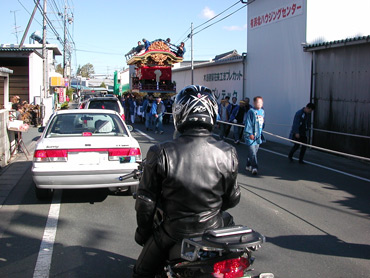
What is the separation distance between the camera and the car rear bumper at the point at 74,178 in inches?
243

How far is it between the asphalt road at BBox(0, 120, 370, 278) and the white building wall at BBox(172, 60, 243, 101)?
39.5 feet

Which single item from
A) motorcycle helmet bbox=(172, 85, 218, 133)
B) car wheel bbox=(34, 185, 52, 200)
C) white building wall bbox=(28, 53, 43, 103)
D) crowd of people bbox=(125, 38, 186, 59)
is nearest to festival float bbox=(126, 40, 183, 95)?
crowd of people bbox=(125, 38, 186, 59)

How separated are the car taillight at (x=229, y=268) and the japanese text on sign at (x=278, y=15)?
14264mm

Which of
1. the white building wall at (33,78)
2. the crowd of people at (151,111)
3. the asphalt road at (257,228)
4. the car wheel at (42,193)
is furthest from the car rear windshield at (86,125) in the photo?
the white building wall at (33,78)

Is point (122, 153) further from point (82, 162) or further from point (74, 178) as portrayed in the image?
point (74, 178)

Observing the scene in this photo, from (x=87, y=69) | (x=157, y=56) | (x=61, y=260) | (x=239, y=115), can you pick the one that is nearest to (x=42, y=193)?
(x=61, y=260)

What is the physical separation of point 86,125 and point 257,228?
11.7 feet

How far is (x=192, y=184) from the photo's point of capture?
2.49 meters

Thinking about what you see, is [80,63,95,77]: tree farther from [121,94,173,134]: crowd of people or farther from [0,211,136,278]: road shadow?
[0,211,136,278]: road shadow

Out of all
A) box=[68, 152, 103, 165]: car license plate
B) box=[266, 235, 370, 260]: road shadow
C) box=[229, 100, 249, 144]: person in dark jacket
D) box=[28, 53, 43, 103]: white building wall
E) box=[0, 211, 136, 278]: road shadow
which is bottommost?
box=[0, 211, 136, 278]: road shadow

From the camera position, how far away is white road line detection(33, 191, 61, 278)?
415 cm

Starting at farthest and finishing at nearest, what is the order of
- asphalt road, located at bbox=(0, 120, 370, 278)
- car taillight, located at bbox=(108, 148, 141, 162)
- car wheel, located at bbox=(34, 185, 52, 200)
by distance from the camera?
1. car wheel, located at bbox=(34, 185, 52, 200)
2. car taillight, located at bbox=(108, 148, 141, 162)
3. asphalt road, located at bbox=(0, 120, 370, 278)

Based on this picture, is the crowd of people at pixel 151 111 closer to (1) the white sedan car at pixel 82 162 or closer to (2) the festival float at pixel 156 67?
(2) the festival float at pixel 156 67

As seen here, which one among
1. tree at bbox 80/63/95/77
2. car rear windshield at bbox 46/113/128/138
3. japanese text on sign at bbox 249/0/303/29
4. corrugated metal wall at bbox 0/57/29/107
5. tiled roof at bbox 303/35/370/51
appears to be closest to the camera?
car rear windshield at bbox 46/113/128/138
